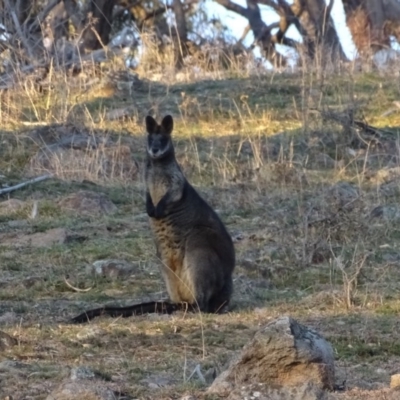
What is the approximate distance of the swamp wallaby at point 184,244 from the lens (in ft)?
21.8

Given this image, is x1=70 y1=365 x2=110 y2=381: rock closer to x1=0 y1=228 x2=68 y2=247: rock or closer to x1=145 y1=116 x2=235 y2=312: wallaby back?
x1=145 y1=116 x2=235 y2=312: wallaby back

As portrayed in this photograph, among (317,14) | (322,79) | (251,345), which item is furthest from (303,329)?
(317,14)

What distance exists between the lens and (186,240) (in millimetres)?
6867

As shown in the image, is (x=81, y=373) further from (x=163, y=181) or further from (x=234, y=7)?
(x=234, y=7)

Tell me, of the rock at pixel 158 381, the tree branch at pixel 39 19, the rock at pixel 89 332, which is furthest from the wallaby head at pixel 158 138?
the tree branch at pixel 39 19

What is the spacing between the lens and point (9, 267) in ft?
25.5

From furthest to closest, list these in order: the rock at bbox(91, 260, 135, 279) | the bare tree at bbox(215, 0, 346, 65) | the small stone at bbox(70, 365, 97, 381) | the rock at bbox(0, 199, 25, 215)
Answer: the bare tree at bbox(215, 0, 346, 65)
the rock at bbox(0, 199, 25, 215)
the rock at bbox(91, 260, 135, 279)
the small stone at bbox(70, 365, 97, 381)

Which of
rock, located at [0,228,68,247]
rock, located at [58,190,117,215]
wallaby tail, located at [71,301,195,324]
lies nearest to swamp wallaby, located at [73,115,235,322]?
wallaby tail, located at [71,301,195,324]

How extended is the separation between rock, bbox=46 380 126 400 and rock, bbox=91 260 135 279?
324 cm

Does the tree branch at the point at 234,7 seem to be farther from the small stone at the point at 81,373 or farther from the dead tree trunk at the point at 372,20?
the small stone at the point at 81,373

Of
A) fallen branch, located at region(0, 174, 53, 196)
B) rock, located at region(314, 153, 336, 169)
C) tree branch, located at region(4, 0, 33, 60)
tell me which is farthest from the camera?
tree branch, located at region(4, 0, 33, 60)

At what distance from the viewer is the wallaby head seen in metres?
7.33

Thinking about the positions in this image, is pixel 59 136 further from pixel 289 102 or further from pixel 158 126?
pixel 158 126

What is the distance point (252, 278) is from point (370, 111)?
714cm
